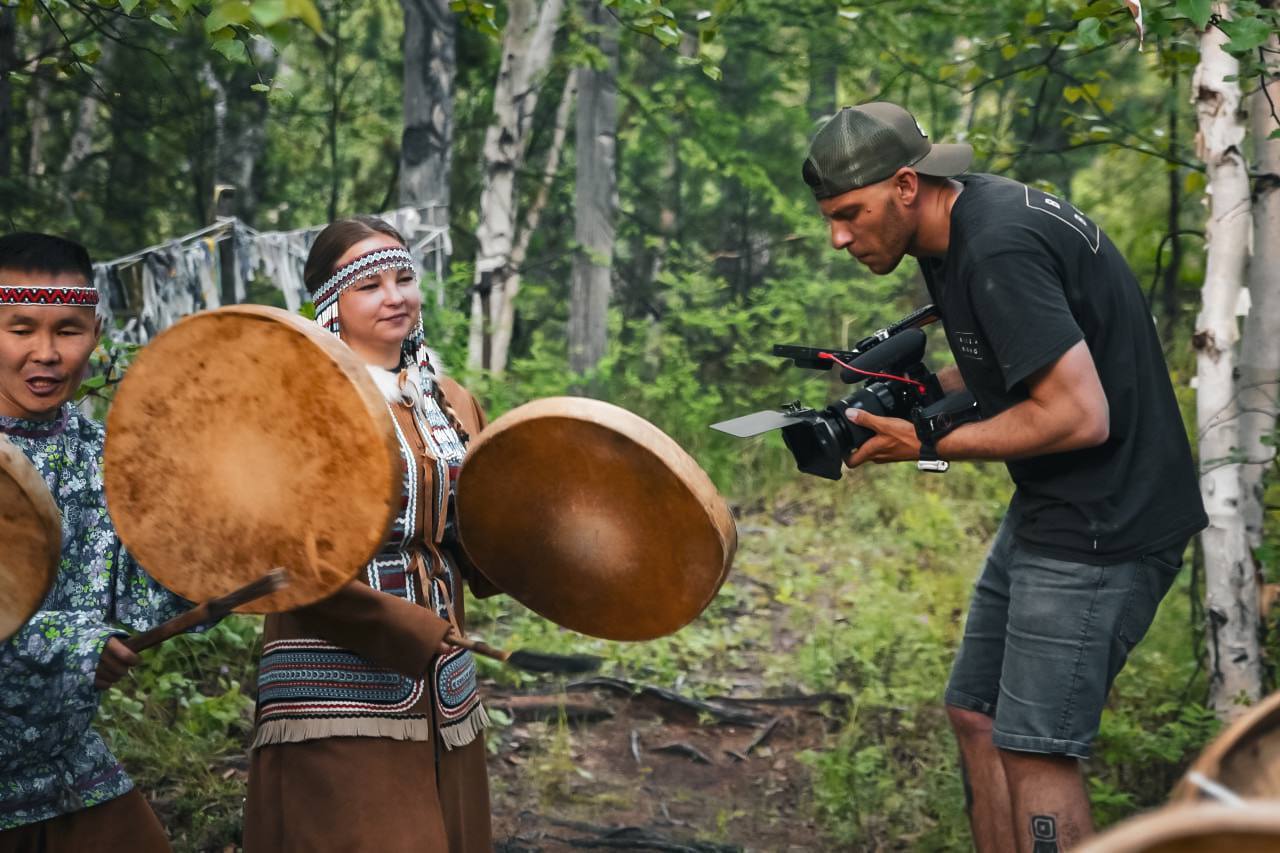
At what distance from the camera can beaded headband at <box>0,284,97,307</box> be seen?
240cm

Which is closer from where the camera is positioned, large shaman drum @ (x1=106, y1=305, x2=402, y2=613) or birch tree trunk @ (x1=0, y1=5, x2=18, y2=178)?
large shaman drum @ (x1=106, y1=305, x2=402, y2=613)

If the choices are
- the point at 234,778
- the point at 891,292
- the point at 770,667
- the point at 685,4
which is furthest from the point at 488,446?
the point at 891,292

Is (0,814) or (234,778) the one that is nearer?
(0,814)

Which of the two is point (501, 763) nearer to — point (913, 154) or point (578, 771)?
point (578, 771)

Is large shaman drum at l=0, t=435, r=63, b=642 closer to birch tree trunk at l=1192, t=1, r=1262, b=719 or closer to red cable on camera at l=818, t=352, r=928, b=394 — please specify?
red cable on camera at l=818, t=352, r=928, b=394

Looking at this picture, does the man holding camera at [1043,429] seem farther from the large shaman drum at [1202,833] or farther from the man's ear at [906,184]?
the large shaman drum at [1202,833]

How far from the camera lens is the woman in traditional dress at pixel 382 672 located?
2551 millimetres

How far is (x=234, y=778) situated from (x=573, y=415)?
8.26 ft

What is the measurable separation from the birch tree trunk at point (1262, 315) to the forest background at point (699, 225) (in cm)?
5

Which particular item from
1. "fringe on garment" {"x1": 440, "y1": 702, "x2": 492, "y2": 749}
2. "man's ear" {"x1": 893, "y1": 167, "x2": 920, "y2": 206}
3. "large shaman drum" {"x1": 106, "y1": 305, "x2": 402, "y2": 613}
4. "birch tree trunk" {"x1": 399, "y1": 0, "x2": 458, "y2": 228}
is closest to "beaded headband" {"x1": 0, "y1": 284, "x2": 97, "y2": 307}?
"large shaman drum" {"x1": 106, "y1": 305, "x2": 402, "y2": 613}

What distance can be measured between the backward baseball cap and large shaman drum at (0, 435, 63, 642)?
5.64ft

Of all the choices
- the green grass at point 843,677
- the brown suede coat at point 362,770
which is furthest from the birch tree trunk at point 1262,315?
the brown suede coat at point 362,770

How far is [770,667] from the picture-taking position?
5777mm

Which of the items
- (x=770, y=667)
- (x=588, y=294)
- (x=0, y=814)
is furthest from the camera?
(x=588, y=294)
